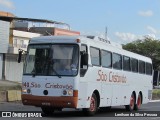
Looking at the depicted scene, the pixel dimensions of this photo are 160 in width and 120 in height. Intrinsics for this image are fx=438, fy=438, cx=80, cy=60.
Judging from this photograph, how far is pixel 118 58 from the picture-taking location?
21094 mm

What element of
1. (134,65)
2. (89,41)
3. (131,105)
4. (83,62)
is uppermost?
(89,41)

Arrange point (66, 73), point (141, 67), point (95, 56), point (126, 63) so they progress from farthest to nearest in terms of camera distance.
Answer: point (141, 67) → point (126, 63) → point (95, 56) → point (66, 73)

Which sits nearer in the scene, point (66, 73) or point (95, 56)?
point (66, 73)

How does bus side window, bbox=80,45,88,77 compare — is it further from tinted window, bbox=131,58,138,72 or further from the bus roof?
tinted window, bbox=131,58,138,72

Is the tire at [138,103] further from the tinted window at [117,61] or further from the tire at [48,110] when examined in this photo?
the tire at [48,110]

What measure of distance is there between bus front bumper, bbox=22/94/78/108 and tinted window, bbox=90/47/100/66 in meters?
2.22

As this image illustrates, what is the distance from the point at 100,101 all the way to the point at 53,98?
9.28 ft

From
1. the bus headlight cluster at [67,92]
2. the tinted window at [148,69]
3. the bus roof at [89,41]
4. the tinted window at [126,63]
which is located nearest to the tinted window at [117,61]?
the bus roof at [89,41]

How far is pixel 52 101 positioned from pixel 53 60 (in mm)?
1562

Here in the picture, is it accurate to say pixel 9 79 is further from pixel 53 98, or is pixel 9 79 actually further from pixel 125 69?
pixel 53 98

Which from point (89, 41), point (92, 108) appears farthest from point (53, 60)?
point (92, 108)

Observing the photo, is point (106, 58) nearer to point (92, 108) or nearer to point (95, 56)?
point (95, 56)

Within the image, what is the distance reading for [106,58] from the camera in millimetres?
19391

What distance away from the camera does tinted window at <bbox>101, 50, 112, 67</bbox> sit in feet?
62.4
